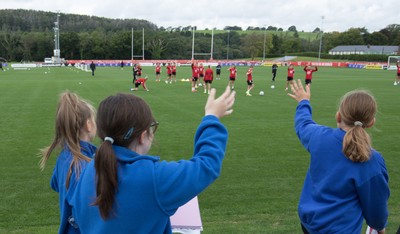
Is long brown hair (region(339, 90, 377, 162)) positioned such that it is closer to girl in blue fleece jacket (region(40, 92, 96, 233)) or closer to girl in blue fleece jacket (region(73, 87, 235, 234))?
girl in blue fleece jacket (region(73, 87, 235, 234))

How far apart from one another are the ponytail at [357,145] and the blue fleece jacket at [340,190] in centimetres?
5

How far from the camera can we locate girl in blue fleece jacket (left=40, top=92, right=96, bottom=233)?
7.80ft

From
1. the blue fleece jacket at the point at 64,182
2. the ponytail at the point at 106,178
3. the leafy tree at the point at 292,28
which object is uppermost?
the leafy tree at the point at 292,28

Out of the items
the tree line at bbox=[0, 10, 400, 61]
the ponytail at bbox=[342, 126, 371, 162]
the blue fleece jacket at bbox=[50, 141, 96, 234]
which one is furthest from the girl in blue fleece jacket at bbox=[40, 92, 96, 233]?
the tree line at bbox=[0, 10, 400, 61]

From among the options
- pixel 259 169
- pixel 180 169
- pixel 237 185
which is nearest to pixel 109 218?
pixel 180 169

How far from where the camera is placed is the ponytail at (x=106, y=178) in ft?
5.37

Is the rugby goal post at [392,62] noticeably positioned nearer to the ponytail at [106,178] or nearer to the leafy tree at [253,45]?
the leafy tree at [253,45]

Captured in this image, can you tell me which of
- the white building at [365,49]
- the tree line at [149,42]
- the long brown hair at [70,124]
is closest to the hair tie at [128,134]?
the long brown hair at [70,124]

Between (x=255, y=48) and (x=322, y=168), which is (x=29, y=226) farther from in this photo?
(x=255, y=48)

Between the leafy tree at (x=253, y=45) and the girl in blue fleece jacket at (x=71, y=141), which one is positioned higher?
the leafy tree at (x=253, y=45)

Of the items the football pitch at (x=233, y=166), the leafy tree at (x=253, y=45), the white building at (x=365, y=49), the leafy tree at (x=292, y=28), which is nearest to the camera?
the football pitch at (x=233, y=166)

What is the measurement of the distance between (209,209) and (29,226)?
236cm

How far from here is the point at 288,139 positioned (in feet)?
31.2

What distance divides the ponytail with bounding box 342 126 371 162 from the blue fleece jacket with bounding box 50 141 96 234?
165 cm
